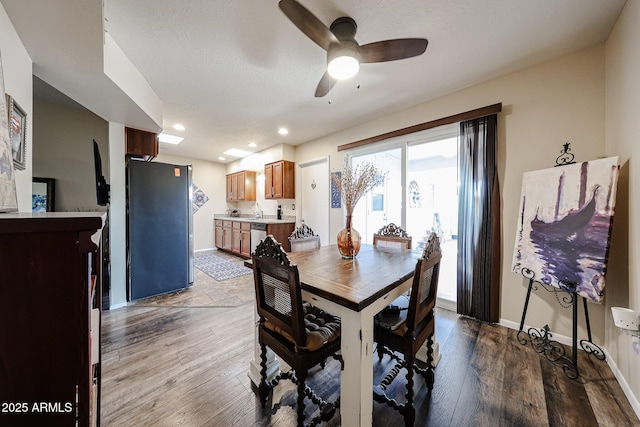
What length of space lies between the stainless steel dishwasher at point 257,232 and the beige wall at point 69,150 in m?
2.38

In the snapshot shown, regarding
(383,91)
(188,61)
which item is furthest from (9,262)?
(383,91)

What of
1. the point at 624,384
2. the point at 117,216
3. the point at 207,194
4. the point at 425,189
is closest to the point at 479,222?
the point at 425,189

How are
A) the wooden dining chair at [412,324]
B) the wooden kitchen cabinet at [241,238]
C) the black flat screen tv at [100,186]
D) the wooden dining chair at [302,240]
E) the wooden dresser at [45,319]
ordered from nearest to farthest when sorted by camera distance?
the wooden dresser at [45,319] → the wooden dining chair at [412,324] → the wooden dining chair at [302,240] → the black flat screen tv at [100,186] → the wooden kitchen cabinet at [241,238]

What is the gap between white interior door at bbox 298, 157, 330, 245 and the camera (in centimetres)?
428

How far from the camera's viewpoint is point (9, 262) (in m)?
0.59

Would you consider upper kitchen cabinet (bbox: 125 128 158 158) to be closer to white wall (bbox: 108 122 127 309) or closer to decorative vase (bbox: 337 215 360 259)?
white wall (bbox: 108 122 127 309)

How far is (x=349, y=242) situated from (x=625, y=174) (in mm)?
1992

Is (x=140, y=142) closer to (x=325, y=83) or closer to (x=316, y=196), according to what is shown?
(x=325, y=83)

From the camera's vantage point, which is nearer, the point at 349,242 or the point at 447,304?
the point at 349,242

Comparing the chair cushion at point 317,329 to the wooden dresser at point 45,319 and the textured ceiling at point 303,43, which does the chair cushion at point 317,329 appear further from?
the textured ceiling at point 303,43

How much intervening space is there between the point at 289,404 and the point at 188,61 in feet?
9.35

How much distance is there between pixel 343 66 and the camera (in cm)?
161

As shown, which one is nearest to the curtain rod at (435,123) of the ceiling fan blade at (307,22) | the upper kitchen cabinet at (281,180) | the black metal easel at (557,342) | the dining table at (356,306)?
the black metal easel at (557,342)

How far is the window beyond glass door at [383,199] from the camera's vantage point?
3.27m
